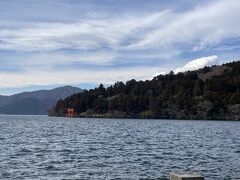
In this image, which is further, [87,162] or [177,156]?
[177,156]

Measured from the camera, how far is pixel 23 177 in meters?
43.5

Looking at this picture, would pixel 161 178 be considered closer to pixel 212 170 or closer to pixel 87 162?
pixel 212 170

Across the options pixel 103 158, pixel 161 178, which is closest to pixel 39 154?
pixel 103 158

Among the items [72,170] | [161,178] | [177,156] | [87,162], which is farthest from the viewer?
[177,156]

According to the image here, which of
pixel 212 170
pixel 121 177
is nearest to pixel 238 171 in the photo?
pixel 212 170

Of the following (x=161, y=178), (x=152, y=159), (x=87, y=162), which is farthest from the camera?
(x=152, y=159)

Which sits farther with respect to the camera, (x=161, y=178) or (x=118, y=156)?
(x=118, y=156)

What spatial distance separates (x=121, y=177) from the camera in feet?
143

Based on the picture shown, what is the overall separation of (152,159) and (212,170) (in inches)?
455

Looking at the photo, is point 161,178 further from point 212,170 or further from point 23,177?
point 23,177

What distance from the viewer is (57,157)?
6025 cm

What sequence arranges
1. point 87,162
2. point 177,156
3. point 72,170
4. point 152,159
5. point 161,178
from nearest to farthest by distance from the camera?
point 161,178 → point 72,170 → point 87,162 → point 152,159 → point 177,156

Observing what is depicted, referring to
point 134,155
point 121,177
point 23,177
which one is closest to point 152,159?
point 134,155

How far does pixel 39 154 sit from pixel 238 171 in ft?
95.0
